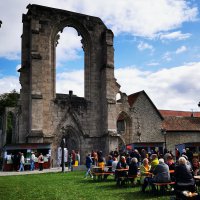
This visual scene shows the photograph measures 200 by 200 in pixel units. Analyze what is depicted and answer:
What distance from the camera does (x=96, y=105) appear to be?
33000 mm

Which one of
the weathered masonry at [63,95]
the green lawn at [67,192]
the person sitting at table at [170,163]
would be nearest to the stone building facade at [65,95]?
the weathered masonry at [63,95]

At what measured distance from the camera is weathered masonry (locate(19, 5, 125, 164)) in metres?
29.5

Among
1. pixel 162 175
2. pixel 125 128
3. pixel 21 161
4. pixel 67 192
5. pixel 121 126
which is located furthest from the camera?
pixel 121 126

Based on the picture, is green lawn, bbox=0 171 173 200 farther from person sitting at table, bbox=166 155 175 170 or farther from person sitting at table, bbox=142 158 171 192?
person sitting at table, bbox=166 155 175 170

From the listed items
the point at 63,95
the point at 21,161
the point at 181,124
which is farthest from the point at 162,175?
the point at 181,124

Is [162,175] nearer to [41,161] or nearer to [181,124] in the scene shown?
[41,161]

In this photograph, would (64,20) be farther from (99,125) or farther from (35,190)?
(35,190)

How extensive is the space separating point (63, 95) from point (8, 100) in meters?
29.2

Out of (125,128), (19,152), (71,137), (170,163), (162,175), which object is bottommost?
(162,175)

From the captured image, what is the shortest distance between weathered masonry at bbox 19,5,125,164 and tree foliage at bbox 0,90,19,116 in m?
27.4

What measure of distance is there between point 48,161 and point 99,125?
22.5 feet

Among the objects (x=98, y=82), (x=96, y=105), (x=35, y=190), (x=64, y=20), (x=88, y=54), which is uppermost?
(x=64, y=20)

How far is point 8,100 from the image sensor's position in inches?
2293

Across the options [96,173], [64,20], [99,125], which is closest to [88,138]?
[99,125]
